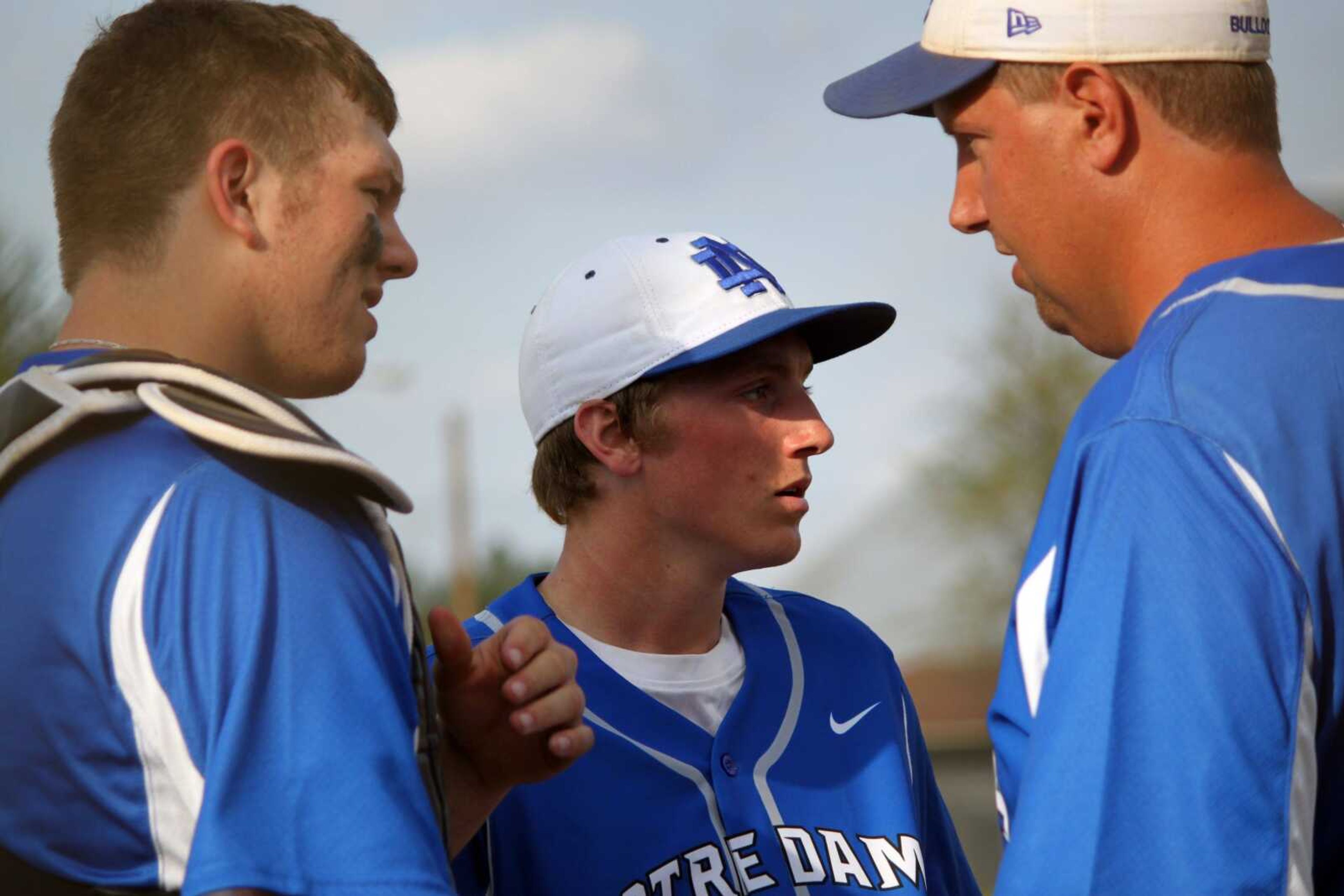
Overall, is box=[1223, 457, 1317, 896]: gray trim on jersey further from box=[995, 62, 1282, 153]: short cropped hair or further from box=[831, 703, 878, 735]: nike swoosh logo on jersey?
box=[831, 703, 878, 735]: nike swoosh logo on jersey

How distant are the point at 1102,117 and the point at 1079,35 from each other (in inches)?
5.1

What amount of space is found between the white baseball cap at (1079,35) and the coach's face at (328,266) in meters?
0.93

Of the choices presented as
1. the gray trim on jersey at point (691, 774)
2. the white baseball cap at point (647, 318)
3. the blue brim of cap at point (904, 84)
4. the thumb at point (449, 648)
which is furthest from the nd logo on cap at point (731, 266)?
the thumb at point (449, 648)

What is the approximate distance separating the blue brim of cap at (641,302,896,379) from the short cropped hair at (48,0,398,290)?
4.22 ft

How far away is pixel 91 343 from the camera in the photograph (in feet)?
6.37

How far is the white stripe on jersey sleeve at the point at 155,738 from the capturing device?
5.48 feet

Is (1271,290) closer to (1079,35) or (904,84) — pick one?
(1079,35)

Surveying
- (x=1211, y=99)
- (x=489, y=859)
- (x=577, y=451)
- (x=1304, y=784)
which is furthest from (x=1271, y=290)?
(x=577, y=451)

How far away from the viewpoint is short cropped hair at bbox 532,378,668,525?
3404mm

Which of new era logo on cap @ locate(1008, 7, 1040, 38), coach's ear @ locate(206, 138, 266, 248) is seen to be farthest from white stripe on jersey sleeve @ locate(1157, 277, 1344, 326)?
coach's ear @ locate(206, 138, 266, 248)

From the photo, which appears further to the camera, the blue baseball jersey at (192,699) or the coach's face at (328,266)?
the coach's face at (328,266)

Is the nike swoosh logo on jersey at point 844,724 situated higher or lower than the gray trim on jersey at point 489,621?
lower

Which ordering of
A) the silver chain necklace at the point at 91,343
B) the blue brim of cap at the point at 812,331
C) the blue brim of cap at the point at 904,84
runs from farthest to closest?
the blue brim of cap at the point at 812,331 < the blue brim of cap at the point at 904,84 < the silver chain necklace at the point at 91,343

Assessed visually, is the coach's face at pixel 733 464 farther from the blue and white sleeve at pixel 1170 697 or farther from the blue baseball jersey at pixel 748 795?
the blue and white sleeve at pixel 1170 697
